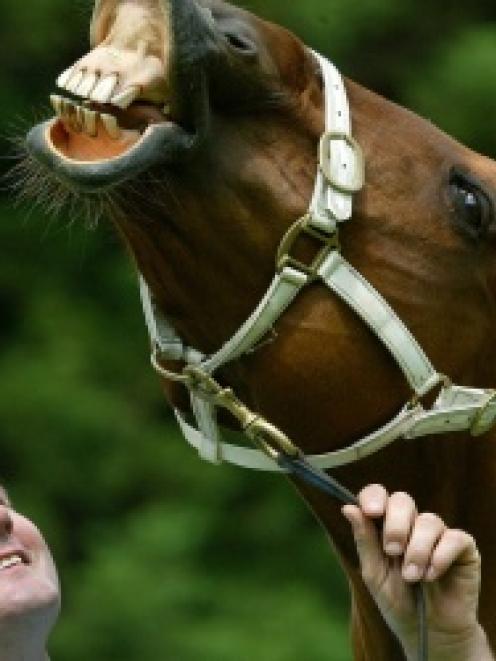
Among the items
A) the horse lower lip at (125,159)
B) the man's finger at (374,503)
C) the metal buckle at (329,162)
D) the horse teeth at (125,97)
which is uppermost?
the horse teeth at (125,97)

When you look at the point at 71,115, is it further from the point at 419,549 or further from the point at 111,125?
the point at 419,549

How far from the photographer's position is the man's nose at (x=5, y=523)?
4137mm

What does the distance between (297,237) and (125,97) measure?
439 millimetres

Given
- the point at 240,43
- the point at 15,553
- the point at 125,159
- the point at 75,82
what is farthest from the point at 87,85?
the point at 15,553

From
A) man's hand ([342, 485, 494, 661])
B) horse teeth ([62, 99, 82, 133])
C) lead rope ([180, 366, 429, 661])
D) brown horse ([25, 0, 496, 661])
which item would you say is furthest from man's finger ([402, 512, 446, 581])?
horse teeth ([62, 99, 82, 133])

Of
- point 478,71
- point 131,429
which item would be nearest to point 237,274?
point 478,71

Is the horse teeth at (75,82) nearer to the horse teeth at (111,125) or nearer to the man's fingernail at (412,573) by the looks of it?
the horse teeth at (111,125)

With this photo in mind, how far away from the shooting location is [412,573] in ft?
11.6

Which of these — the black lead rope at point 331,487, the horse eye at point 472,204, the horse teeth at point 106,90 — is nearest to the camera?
the black lead rope at point 331,487

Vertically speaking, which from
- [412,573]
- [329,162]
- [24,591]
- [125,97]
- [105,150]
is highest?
[125,97]

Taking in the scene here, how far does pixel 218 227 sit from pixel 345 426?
16.9 inches

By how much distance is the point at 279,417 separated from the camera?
430 centimetres

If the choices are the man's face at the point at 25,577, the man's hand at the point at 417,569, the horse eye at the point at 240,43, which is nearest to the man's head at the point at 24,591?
the man's face at the point at 25,577

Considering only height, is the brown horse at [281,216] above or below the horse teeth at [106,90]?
below
